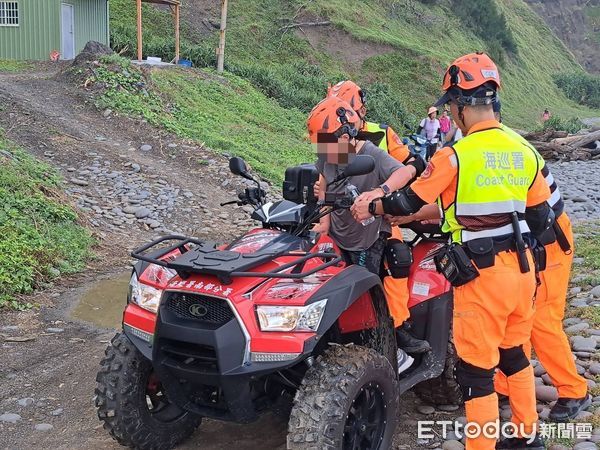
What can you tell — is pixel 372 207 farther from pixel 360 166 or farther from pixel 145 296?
pixel 145 296

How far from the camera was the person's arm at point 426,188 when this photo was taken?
11.1 feet

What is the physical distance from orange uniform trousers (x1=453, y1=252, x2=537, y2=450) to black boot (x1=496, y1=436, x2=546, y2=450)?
0.42 meters

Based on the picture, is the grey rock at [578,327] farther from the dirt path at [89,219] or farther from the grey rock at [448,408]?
the dirt path at [89,219]

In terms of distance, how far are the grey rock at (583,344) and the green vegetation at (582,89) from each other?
2306 inches

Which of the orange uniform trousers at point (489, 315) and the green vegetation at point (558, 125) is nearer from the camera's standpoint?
the orange uniform trousers at point (489, 315)

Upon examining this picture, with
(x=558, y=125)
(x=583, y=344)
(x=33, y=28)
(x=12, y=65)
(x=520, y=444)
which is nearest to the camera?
(x=520, y=444)

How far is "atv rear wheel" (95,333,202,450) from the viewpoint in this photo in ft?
11.4

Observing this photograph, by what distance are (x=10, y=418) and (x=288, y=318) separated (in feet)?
7.83

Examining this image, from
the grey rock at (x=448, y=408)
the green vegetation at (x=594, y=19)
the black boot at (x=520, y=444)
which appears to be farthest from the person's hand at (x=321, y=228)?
the green vegetation at (x=594, y=19)

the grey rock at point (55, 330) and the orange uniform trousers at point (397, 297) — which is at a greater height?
the orange uniform trousers at point (397, 297)

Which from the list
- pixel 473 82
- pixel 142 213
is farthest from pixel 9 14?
pixel 473 82

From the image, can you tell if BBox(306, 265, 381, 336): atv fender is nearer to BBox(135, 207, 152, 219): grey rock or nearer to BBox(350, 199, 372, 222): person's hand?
BBox(350, 199, 372, 222): person's hand

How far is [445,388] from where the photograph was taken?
14.4ft

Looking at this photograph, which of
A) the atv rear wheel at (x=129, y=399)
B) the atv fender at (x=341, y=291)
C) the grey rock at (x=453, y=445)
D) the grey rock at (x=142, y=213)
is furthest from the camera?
the grey rock at (x=142, y=213)
